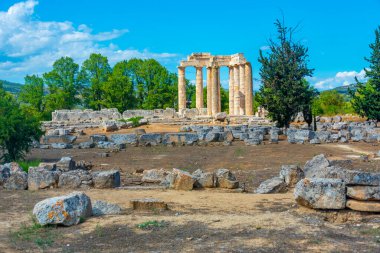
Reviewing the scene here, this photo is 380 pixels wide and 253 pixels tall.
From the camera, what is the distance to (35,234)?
26.3ft

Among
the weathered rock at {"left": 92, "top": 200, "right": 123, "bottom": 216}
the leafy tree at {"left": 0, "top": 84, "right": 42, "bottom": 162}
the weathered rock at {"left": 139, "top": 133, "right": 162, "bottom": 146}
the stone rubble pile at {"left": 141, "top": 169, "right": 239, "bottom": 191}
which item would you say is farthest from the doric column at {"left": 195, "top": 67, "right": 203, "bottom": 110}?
the weathered rock at {"left": 92, "top": 200, "right": 123, "bottom": 216}

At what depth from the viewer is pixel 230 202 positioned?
11016 millimetres

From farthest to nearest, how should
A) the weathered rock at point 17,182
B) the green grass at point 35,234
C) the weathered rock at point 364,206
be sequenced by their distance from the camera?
the weathered rock at point 17,182, the weathered rock at point 364,206, the green grass at point 35,234

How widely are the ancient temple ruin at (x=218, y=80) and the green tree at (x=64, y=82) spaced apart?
17.2 meters

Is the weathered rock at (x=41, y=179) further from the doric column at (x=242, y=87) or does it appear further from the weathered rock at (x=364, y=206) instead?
the doric column at (x=242, y=87)

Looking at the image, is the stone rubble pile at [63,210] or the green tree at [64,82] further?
the green tree at [64,82]

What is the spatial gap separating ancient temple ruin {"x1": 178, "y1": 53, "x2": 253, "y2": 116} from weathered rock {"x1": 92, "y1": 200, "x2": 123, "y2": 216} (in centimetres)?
4606

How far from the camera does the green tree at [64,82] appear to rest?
65.1 m

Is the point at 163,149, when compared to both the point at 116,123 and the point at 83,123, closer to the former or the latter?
the point at 116,123

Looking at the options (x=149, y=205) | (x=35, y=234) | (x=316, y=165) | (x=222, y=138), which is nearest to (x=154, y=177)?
(x=316, y=165)

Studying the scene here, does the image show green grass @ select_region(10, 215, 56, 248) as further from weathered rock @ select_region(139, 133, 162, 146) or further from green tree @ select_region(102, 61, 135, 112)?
green tree @ select_region(102, 61, 135, 112)

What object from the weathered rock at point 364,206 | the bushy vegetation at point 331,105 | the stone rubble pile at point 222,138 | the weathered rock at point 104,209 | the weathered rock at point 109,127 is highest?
the bushy vegetation at point 331,105

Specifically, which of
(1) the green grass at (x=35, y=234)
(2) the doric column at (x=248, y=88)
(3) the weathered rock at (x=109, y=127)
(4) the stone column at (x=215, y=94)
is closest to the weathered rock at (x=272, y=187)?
(1) the green grass at (x=35, y=234)

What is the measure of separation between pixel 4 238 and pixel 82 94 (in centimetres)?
6233
